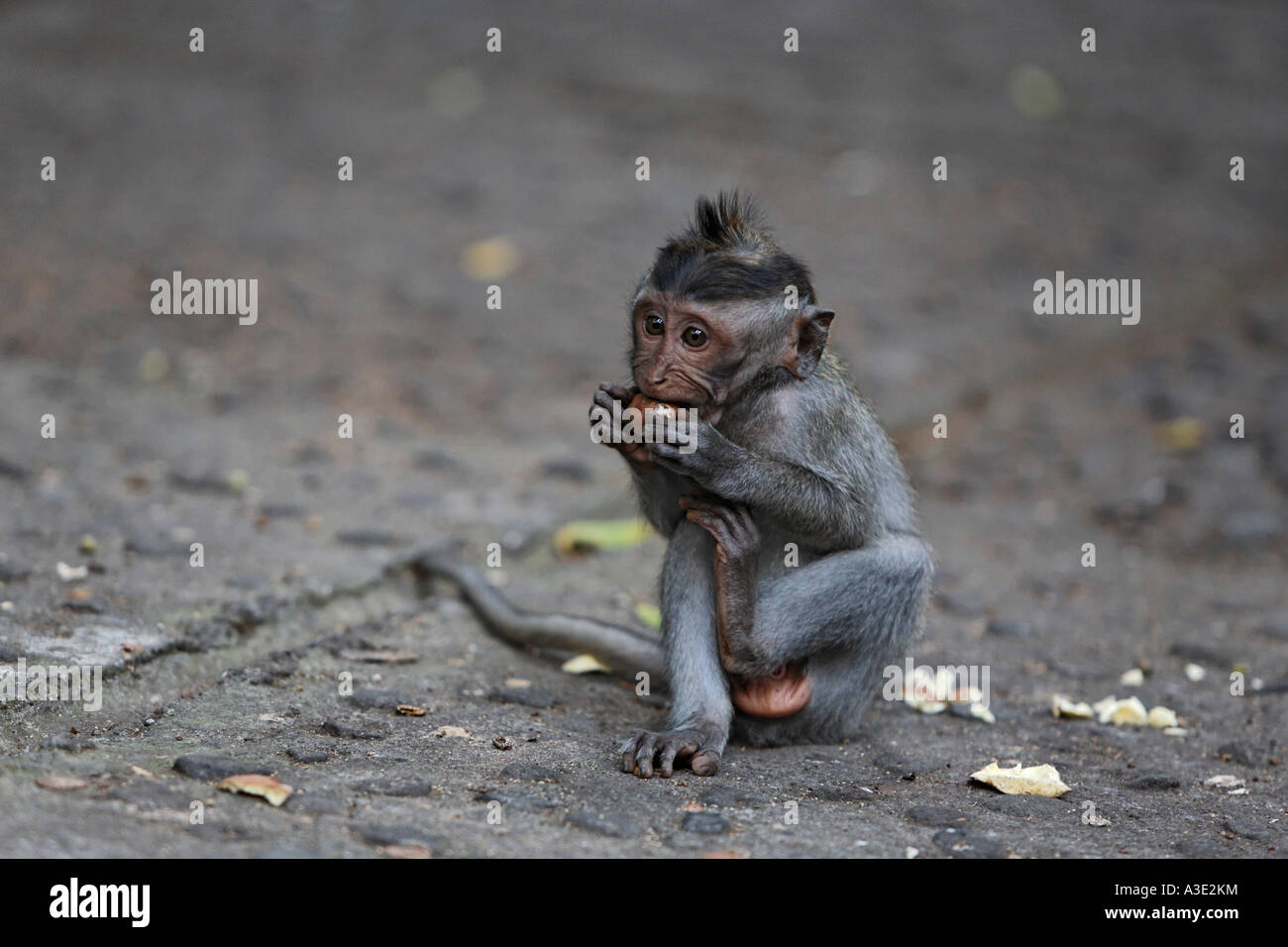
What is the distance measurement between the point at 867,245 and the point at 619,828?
27.7ft

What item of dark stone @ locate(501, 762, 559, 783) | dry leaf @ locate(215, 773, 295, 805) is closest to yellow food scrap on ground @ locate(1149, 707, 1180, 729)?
dark stone @ locate(501, 762, 559, 783)

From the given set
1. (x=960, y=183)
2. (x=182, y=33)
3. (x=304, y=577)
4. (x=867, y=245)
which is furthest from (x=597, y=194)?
(x=304, y=577)

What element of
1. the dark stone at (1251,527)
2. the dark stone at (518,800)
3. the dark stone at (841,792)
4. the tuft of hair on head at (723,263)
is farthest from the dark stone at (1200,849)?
the dark stone at (1251,527)

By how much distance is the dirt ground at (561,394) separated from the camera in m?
4.54

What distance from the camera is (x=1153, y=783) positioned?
199 inches

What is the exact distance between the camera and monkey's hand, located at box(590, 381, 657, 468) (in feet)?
16.0

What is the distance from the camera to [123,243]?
1065 centimetres

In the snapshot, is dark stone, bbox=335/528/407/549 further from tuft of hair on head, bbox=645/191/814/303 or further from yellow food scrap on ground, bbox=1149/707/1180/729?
yellow food scrap on ground, bbox=1149/707/1180/729

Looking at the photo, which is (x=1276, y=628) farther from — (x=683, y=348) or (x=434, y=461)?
(x=434, y=461)

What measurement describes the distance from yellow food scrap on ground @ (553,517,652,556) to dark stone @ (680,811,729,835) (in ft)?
10.8

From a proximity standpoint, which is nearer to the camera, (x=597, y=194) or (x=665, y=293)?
(x=665, y=293)

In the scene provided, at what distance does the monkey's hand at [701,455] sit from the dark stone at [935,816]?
3.83 feet

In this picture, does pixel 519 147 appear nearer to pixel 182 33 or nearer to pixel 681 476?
pixel 182 33

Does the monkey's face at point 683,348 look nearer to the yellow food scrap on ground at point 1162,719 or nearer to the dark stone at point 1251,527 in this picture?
the yellow food scrap on ground at point 1162,719
